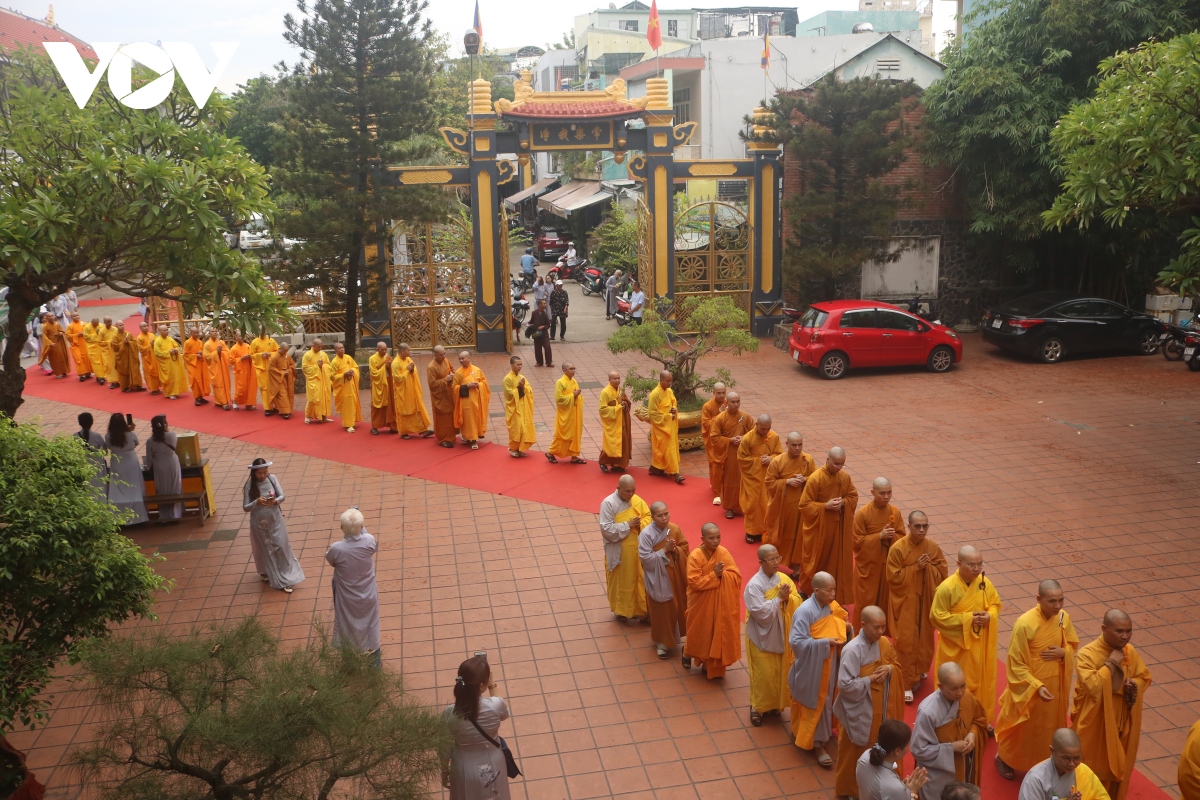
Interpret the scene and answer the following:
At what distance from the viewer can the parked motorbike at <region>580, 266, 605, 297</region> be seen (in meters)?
27.7

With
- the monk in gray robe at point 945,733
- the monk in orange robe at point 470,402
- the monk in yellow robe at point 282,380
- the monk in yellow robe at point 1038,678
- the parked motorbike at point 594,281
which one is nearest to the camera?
the monk in gray robe at point 945,733

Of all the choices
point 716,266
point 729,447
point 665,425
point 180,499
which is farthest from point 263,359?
point 716,266

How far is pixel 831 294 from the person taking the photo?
21188mm

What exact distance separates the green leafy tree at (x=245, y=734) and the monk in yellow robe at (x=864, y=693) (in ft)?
9.01

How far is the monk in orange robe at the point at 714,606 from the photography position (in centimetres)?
754

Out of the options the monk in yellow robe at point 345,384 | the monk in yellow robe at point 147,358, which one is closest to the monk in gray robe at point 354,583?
the monk in yellow robe at point 345,384

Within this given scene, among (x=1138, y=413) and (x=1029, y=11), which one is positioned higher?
(x=1029, y=11)

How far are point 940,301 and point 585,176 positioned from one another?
18.6 meters

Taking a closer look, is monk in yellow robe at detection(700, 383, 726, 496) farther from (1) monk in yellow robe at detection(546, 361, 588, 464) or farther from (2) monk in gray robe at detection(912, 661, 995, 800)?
(2) monk in gray robe at detection(912, 661, 995, 800)

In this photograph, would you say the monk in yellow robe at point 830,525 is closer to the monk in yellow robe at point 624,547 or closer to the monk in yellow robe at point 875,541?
the monk in yellow robe at point 875,541

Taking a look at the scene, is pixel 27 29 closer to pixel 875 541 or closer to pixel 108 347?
pixel 108 347

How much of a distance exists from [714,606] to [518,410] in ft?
20.4

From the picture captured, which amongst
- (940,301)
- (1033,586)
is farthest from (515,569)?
(940,301)

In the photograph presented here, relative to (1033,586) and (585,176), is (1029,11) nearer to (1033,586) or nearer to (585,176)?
(1033,586)
